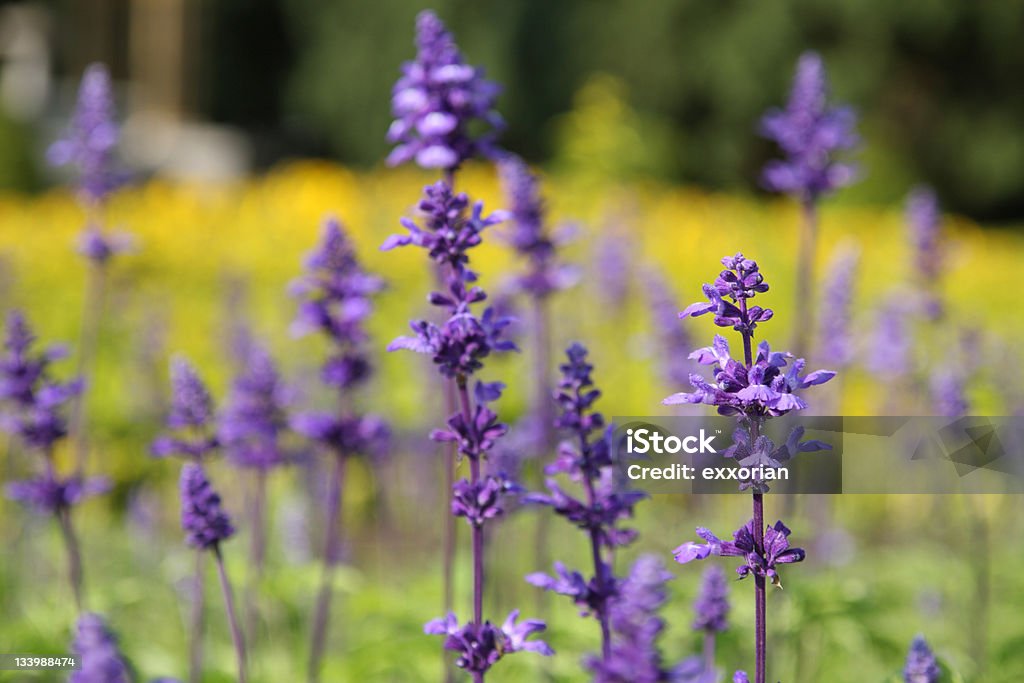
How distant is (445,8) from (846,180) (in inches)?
931

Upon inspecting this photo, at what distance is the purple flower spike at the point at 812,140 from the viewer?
4488 millimetres

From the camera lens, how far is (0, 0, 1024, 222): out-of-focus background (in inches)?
884

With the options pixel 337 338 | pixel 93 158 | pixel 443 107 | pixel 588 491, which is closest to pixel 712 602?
pixel 588 491

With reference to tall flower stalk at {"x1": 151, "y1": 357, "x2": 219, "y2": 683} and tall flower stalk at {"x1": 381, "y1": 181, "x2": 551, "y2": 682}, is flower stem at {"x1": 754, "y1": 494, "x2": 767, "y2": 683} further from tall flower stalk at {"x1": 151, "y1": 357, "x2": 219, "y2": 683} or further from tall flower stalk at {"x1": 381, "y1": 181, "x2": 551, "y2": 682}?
tall flower stalk at {"x1": 151, "y1": 357, "x2": 219, "y2": 683}

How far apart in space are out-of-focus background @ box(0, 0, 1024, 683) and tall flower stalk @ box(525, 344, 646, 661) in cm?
59

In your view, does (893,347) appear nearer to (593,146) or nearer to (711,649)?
(711,649)

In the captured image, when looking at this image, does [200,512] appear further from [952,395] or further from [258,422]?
[952,395]

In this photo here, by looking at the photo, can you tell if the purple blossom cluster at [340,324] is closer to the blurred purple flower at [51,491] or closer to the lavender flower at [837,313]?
the blurred purple flower at [51,491]

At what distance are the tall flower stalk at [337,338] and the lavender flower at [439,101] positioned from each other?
39 cm

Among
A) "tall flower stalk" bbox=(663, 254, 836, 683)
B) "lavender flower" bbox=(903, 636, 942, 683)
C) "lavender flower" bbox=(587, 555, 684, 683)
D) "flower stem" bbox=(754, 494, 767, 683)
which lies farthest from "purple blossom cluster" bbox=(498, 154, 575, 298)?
"lavender flower" bbox=(587, 555, 684, 683)

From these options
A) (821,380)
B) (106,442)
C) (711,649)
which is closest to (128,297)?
(106,442)

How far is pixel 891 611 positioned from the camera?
15.9 ft

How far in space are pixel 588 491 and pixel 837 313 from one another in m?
2.92

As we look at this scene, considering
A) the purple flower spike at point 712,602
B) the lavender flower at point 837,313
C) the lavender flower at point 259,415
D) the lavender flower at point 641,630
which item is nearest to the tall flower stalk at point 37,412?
the lavender flower at point 259,415
